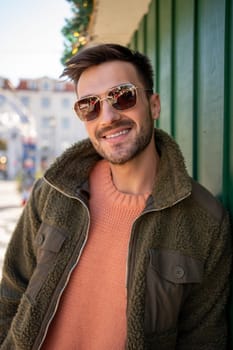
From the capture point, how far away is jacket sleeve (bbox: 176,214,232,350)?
4.89ft

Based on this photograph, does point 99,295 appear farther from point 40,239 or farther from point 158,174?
point 158,174

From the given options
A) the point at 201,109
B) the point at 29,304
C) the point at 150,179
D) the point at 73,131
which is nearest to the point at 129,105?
the point at 150,179

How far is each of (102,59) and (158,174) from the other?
0.60 m

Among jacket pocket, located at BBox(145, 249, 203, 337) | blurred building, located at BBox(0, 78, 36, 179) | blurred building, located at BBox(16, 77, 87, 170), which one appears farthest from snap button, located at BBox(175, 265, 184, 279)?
blurred building, located at BBox(16, 77, 87, 170)

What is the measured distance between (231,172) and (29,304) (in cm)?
102

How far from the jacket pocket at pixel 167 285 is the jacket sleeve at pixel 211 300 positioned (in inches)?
2.4

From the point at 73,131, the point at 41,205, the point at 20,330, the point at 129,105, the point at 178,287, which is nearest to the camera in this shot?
the point at 178,287

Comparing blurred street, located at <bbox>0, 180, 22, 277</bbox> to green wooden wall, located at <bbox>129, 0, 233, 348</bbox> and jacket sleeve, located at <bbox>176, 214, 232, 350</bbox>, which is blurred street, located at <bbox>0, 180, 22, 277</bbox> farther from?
jacket sleeve, located at <bbox>176, 214, 232, 350</bbox>

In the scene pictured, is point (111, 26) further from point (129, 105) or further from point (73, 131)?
point (73, 131)

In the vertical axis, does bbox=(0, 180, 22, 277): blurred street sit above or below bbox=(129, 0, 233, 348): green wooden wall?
below

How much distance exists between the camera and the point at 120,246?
160cm

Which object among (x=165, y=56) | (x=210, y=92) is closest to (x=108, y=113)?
(x=210, y=92)

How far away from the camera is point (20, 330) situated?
1.56 metres

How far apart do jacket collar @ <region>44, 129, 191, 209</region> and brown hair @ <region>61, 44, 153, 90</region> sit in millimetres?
335
